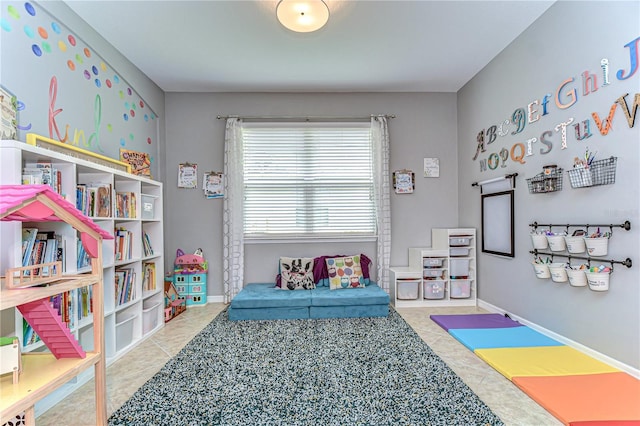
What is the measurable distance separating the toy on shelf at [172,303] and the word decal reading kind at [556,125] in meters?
4.04

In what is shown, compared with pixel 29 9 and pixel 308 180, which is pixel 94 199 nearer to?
Answer: pixel 29 9

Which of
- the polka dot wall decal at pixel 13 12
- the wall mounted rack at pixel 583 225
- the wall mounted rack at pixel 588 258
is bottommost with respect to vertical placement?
the wall mounted rack at pixel 588 258

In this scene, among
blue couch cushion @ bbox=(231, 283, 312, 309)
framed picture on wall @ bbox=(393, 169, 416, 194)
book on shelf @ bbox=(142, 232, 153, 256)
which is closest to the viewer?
book on shelf @ bbox=(142, 232, 153, 256)

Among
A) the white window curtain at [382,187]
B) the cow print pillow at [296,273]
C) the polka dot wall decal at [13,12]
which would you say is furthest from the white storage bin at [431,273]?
the polka dot wall decal at [13,12]

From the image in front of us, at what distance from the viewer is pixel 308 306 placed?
11.3 feet

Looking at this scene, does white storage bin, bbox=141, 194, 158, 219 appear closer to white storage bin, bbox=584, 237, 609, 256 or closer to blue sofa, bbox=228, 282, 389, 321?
blue sofa, bbox=228, 282, 389, 321

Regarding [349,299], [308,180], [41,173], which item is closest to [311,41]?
[308,180]

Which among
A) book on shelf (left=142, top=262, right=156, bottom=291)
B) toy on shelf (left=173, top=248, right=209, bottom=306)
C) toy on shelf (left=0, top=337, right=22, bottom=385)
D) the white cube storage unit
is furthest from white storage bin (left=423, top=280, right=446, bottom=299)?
toy on shelf (left=0, top=337, right=22, bottom=385)

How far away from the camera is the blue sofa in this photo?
339 cm

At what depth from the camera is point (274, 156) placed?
13.7 feet

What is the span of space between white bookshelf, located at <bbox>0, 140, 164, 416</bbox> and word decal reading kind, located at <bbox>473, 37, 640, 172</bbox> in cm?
373

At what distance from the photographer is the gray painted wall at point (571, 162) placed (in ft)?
6.76

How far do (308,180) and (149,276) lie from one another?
221 cm

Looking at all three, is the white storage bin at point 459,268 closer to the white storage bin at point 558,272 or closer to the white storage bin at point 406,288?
the white storage bin at point 406,288
